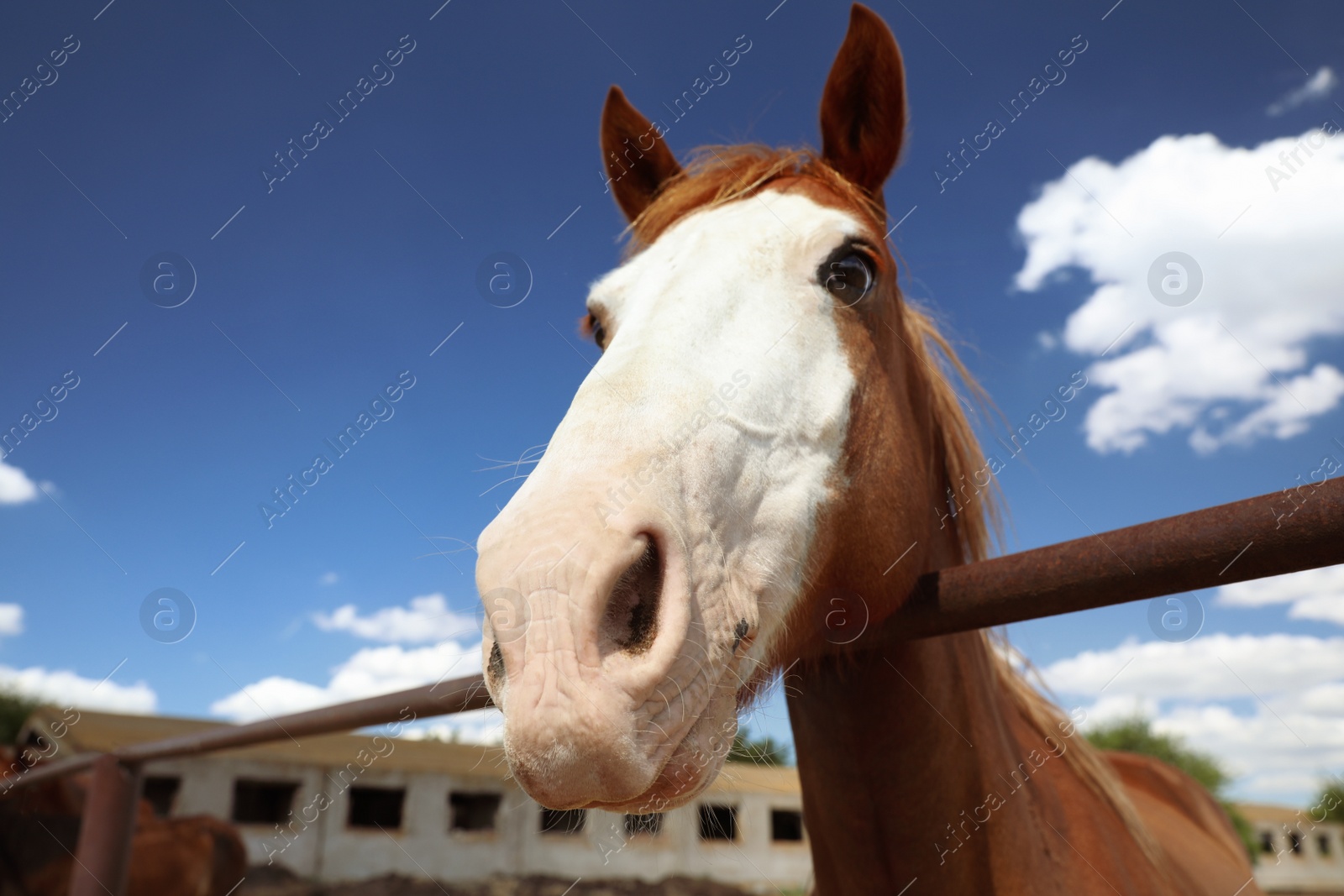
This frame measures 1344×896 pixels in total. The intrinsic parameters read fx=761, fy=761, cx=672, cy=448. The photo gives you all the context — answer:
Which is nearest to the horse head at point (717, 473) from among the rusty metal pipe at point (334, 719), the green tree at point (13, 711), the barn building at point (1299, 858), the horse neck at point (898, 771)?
the horse neck at point (898, 771)

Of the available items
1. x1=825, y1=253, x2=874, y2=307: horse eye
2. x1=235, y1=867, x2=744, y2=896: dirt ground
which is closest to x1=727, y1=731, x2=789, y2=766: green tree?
x1=825, y1=253, x2=874, y2=307: horse eye

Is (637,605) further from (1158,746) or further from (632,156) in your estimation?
(1158,746)

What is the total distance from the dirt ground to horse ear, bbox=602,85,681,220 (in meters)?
12.4

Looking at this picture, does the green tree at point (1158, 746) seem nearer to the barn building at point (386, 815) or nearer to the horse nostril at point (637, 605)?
the barn building at point (386, 815)

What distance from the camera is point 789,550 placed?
1326 millimetres

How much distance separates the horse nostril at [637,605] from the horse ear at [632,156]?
169 cm

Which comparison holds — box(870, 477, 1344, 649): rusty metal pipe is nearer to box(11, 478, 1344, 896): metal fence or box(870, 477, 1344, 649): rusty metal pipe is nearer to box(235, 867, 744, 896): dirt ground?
box(11, 478, 1344, 896): metal fence

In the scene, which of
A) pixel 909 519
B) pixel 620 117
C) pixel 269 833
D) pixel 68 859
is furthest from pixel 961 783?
Answer: pixel 269 833

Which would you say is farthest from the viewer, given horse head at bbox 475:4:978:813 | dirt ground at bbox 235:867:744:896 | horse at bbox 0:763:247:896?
dirt ground at bbox 235:867:744:896

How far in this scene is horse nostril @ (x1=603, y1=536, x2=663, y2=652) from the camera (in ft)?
3.27

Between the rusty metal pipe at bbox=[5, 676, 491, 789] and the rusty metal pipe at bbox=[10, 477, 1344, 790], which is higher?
the rusty metal pipe at bbox=[5, 676, 491, 789]

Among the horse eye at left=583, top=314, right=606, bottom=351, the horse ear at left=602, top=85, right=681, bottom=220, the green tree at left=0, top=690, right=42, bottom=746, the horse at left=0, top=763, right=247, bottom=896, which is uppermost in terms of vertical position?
the green tree at left=0, top=690, right=42, bottom=746

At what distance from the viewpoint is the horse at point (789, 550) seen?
3.12 ft

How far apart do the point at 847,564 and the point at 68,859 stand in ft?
29.7
